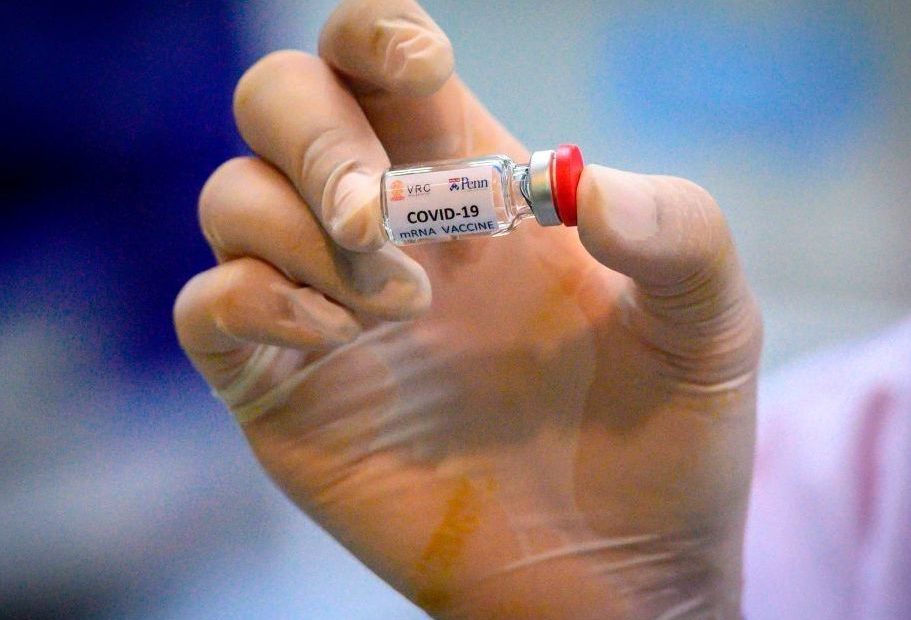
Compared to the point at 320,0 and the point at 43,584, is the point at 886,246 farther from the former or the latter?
the point at 43,584

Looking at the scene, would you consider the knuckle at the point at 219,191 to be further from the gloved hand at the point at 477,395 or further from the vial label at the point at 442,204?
the vial label at the point at 442,204

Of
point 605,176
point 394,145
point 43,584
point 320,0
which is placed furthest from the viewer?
point 320,0

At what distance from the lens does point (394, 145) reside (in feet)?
2.00

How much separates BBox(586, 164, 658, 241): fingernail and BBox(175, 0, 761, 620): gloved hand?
3.4 inches

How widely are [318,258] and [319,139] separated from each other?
8 cm

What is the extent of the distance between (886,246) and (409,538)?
0.93 meters

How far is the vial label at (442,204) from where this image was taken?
45cm

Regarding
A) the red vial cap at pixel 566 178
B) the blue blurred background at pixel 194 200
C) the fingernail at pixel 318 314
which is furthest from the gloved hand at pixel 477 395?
the blue blurred background at pixel 194 200

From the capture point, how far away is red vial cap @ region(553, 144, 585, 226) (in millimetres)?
438

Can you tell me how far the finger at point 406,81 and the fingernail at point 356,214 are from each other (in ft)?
0.24

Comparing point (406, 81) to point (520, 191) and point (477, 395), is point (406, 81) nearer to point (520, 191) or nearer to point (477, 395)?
point (520, 191)

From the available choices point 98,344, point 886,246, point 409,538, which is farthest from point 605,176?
point 886,246

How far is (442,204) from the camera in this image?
0.46m


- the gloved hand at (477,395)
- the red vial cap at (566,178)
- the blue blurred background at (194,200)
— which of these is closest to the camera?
the red vial cap at (566,178)
